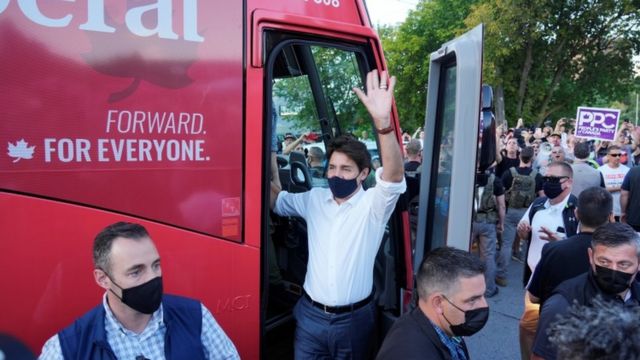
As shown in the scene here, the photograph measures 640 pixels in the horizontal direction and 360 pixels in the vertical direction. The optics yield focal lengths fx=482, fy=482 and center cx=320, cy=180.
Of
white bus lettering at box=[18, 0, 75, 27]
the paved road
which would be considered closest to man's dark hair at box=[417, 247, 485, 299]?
white bus lettering at box=[18, 0, 75, 27]

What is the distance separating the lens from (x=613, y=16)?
2200 cm

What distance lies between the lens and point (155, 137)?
2035 mm

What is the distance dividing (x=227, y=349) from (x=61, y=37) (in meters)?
1.40

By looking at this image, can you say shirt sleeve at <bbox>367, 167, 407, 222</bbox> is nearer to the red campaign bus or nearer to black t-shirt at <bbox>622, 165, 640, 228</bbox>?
the red campaign bus

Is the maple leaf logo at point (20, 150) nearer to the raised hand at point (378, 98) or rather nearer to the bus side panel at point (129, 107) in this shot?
the bus side panel at point (129, 107)

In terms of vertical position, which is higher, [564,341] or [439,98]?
[439,98]

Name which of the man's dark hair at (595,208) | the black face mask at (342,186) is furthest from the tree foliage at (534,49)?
the black face mask at (342,186)

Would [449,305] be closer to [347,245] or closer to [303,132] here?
[347,245]

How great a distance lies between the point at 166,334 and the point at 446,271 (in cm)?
112

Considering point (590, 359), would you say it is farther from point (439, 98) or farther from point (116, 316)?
point (439, 98)

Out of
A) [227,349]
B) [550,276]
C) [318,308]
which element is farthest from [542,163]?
[227,349]

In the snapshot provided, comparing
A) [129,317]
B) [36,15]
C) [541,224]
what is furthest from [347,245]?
[541,224]

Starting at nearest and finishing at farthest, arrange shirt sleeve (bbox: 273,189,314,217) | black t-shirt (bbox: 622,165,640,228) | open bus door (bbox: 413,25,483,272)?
open bus door (bbox: 413,25,483,272), shirt sleeve (bbox: 273,189,314,217), black t-shirt (bbox: 622,165,640,228)

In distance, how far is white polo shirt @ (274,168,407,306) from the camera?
2.50m
